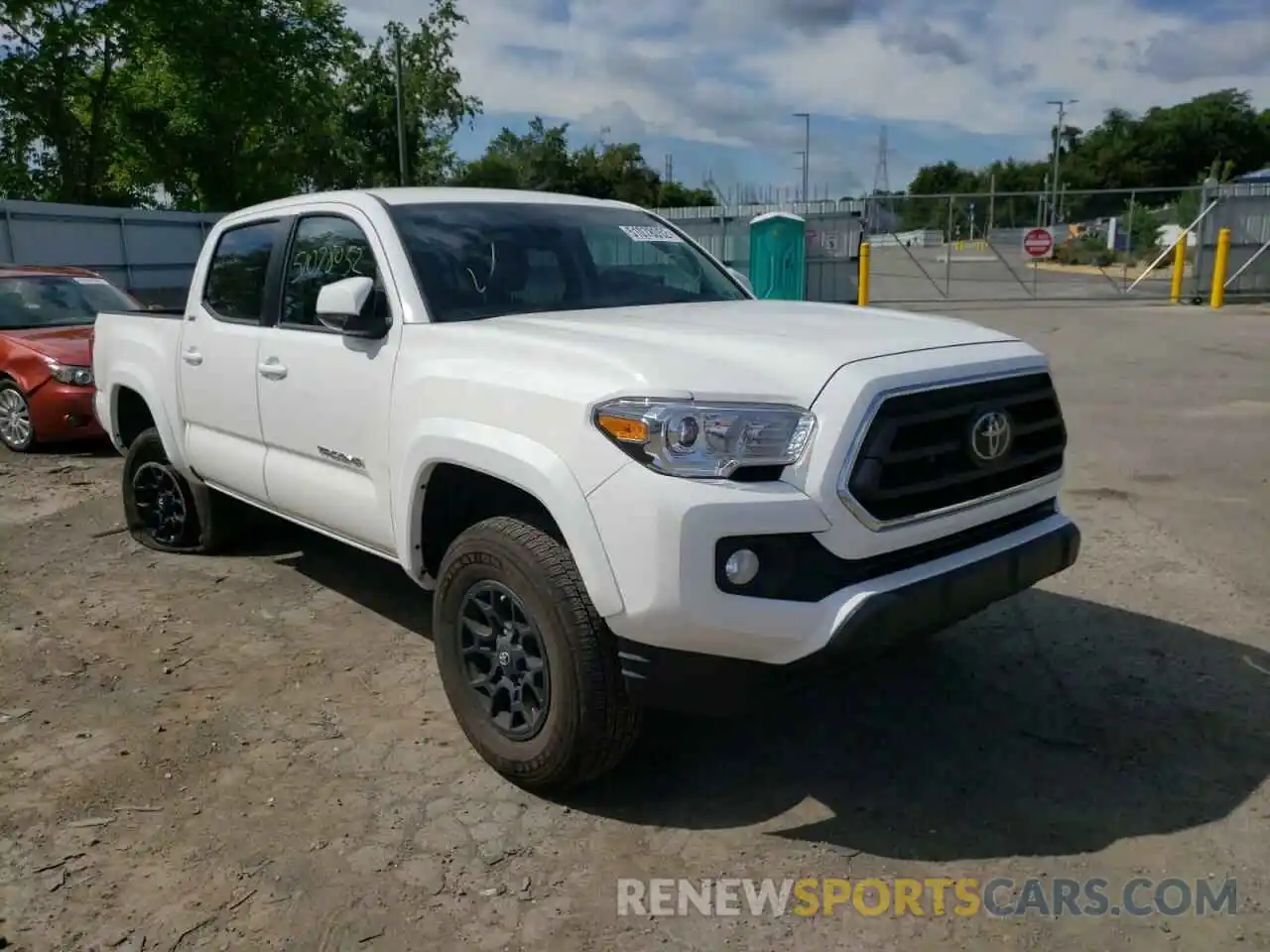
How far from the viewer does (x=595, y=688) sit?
2.97 m

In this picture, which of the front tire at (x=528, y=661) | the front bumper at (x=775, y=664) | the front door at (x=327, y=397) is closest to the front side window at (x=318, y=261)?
the front door at (x=327, y=397)

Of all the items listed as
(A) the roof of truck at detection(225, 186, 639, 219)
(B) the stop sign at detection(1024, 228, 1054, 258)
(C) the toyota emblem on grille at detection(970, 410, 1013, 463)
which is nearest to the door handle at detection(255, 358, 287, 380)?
(A) the roof of truck at detection(225, 186, 639, 219)

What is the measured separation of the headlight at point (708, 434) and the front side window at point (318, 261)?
172cm

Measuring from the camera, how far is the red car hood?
888cm

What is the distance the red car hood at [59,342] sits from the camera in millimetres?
8875

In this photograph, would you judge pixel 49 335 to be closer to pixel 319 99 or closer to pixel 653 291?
pixel 653 291

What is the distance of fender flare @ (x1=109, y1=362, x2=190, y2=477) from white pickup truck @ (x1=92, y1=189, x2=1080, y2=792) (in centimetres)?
107

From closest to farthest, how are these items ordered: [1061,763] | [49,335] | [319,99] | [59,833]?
[59,833] < [1061,763] < [49,335] < [319,99]

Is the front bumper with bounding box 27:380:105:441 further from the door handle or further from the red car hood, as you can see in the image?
the door handle

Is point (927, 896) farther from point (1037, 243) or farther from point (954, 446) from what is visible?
point (1037, 243)

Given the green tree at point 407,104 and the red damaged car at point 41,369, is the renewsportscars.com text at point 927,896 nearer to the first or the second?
the red damaged car at point 41,369

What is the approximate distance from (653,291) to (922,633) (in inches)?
80.1

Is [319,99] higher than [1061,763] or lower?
higher

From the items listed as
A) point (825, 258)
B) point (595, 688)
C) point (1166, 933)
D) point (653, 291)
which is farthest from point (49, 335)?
point (825, 258)
